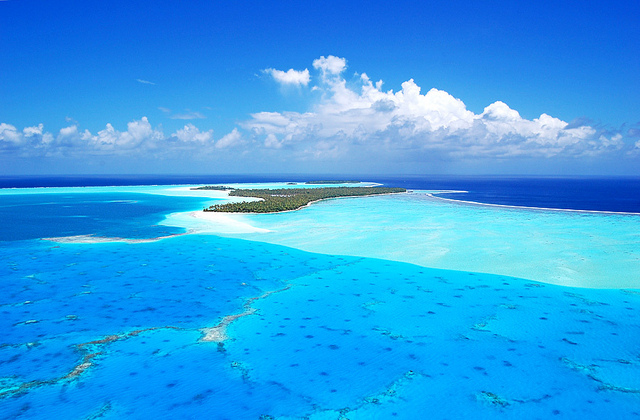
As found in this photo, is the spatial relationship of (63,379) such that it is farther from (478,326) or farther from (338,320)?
(478,326)

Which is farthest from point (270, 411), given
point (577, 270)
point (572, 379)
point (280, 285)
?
point (577, 270)

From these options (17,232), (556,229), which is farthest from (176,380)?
(556,229)

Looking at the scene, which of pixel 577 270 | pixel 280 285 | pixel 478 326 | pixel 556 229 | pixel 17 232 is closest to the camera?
pixel 478 326

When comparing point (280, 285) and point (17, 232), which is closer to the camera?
point (280, 285)

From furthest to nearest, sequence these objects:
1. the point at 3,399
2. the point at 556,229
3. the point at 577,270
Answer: the point at 556,229
the point at 577,270
the point at 3,399

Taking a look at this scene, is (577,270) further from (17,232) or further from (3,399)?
(17,232)

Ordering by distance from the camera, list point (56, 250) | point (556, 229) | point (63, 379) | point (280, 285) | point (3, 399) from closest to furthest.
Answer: point (3, 399) → point (63, 379) → point (280, 285) → point (56, 250) → point (556, 229)
